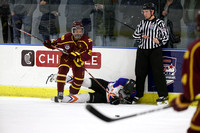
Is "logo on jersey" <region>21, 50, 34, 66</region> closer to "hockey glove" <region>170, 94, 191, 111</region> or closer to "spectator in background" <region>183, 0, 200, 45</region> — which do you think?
"spectator in background" <region>183, 0, 200, 45</region>

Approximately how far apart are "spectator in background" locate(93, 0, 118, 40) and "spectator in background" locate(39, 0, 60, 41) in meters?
0.52

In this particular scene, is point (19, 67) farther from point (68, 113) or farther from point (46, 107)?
point (68, 113)

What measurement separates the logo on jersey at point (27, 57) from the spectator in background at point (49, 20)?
0.92 ft

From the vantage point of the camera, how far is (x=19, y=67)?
5.10m

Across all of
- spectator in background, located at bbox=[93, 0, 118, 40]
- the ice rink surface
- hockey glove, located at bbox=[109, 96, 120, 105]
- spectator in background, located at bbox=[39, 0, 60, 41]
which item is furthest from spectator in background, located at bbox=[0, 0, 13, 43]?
hockey glove, located at bbox=[109, 96, 120, 105]

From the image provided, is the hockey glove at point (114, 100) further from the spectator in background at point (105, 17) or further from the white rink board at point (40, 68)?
A: the spectator in background at point (105, 17)

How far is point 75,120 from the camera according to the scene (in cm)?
358

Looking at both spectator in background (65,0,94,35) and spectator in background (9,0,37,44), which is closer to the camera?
spectator in background (65,0,94,35)

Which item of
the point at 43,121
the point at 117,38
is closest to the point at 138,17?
the point at 117,38

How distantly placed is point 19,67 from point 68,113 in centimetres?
147

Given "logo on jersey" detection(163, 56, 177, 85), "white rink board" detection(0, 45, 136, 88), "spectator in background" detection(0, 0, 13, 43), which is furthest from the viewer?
"spectator in background" detection(0, 0, 13, 43)

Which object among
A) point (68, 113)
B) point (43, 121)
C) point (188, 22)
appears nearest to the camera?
point (43, 121)

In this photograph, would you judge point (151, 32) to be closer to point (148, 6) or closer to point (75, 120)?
point (148, 6)

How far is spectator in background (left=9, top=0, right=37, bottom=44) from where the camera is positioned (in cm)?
509
